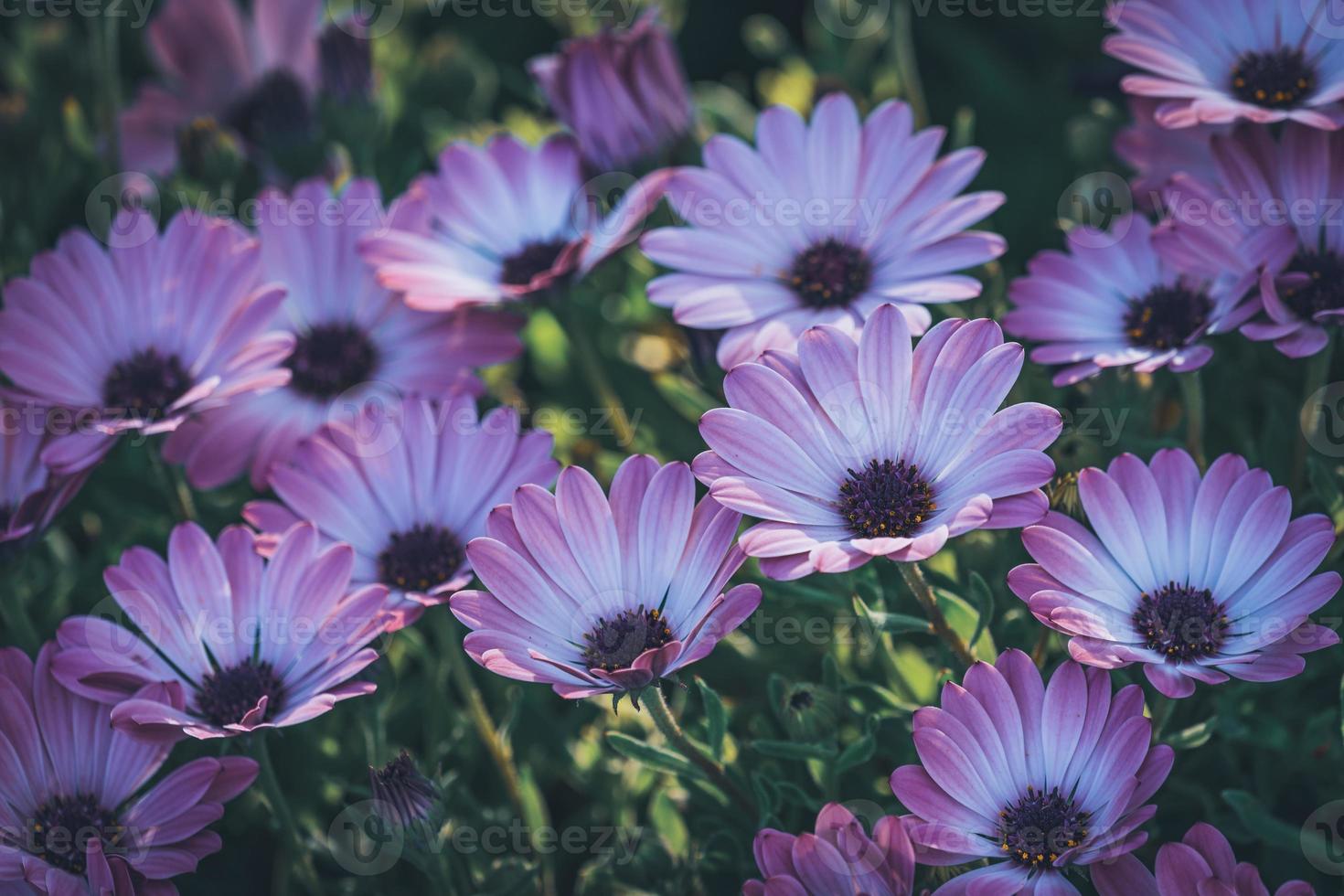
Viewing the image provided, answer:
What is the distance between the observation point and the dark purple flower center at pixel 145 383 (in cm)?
146

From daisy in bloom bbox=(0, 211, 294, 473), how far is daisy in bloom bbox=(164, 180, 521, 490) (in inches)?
2.2

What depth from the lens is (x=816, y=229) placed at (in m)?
1.50

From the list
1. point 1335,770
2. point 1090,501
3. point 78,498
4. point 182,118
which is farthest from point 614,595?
point 182,118

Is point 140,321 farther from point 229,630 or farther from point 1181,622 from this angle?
point 1181,622

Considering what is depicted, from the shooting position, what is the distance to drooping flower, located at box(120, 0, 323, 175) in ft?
6.44

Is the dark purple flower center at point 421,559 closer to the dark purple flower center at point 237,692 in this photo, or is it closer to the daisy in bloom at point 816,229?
the dark purple flower center at point 237,692

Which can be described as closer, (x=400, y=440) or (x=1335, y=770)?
(x=1335, y=770)

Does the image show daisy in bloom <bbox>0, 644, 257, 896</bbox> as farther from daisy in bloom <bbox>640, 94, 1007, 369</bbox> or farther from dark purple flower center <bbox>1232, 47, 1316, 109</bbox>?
dark purple flower center <bbox>1232, 47, 1316, 109</bbox>

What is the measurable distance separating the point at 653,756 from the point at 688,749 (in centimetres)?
5

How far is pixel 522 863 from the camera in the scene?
51.3 inches

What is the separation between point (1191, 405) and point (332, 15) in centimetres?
149

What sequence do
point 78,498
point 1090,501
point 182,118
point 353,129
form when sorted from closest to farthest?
point 1090,501
point 78,498
point 353,129
point 182,118

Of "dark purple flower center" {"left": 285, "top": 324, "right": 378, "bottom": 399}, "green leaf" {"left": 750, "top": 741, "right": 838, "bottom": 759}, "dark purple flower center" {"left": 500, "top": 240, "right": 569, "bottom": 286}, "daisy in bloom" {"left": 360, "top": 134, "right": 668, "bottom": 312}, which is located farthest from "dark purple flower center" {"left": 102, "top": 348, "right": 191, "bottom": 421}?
"green leaf" {"left": 750, "top": 741, "right": 838, "bottom": 759}

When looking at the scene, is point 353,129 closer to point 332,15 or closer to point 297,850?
Result: point 332,15
